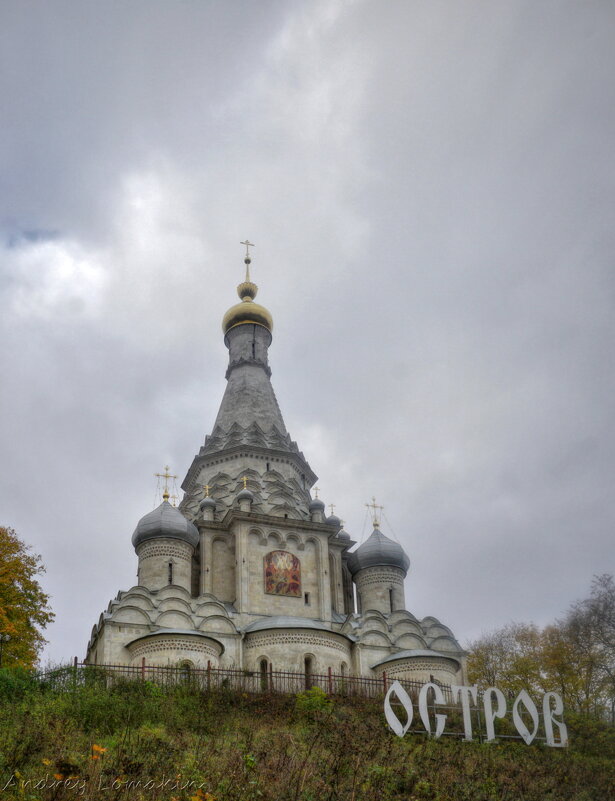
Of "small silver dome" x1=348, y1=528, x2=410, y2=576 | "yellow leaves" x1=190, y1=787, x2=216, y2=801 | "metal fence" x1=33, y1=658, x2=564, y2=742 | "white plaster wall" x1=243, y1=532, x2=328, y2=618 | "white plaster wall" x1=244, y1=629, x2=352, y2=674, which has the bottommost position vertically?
"yellow leaves" x1=190, y1=787, x2=216, y2=801

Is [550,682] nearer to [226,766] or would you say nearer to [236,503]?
[236,503]

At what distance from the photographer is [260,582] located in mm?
26594

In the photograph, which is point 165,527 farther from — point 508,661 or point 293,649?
point 508,661

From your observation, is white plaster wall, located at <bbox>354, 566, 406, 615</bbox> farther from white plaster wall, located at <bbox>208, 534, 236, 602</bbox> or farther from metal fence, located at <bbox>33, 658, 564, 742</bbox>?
metal fence, located at <bbox>33, 658, 564, 742</bbox>

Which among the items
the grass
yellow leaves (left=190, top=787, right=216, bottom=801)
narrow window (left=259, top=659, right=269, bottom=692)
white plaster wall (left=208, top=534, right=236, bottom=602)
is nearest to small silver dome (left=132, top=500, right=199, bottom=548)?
white plaster wall (left=208, top=534, right=236, bottom=602)

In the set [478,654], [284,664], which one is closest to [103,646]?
[284,664]

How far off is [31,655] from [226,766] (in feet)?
51.0

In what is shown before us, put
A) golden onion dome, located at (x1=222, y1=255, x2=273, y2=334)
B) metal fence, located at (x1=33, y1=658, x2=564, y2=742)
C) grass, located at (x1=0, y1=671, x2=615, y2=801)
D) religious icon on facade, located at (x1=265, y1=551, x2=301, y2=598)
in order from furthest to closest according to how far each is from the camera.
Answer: golden onion dome, located at (x1=222, y1=255, x2=273, y2=334) < religious icon on facade, located at (x1=265, y1=551, x2=301, y2=598) < metal fence, located at (x1=33, y1=658, x2=564, y2=742) < grass, located at (x1=0, y1=671, x2=615, y2=801)

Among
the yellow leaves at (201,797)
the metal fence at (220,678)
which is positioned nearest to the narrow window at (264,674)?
the metal fence at (220,678)

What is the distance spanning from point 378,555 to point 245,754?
19.2 meters

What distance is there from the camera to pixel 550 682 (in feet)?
95.9

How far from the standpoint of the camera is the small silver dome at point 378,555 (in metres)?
29.5

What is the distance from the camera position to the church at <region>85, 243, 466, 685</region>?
23797 mm

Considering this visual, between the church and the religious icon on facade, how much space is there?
0.03 m
